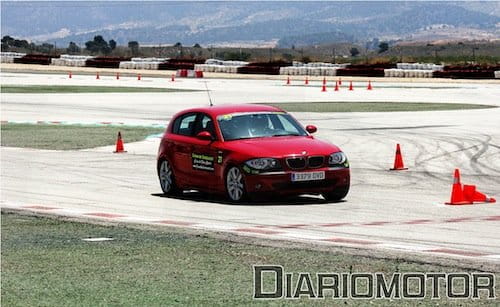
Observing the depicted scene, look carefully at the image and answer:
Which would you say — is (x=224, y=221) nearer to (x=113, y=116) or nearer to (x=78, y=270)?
(x=78, y=270)

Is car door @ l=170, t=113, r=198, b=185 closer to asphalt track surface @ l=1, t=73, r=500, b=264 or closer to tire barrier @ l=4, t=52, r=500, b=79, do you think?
asphalt track surface @ l=1, t=73, r=500, b=264

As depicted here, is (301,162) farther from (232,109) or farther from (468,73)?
(468,73)

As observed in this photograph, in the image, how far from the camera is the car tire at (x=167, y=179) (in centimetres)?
1958

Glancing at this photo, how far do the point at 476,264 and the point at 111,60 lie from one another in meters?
90.2

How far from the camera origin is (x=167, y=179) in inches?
775

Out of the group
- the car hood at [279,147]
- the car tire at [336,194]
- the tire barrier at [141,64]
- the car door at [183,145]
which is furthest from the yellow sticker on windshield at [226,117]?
the tire barrier at [141,64]

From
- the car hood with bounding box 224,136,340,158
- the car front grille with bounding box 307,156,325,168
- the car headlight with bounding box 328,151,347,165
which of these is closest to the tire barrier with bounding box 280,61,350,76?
the car hood with bounding box 224,136,340,158

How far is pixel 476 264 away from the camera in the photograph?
468 inches

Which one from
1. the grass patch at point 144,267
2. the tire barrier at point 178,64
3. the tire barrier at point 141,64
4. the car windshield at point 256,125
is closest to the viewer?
the grass patch at point 144,267

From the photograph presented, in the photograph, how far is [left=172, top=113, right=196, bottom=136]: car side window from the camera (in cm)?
1972

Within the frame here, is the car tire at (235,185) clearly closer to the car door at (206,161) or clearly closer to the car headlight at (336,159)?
the car door at (206,161)

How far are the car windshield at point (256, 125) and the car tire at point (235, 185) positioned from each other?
2.38 ft

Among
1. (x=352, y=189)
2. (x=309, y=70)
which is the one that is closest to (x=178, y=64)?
(x=309, y=70)

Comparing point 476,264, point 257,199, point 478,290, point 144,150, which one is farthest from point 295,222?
point 144,150
